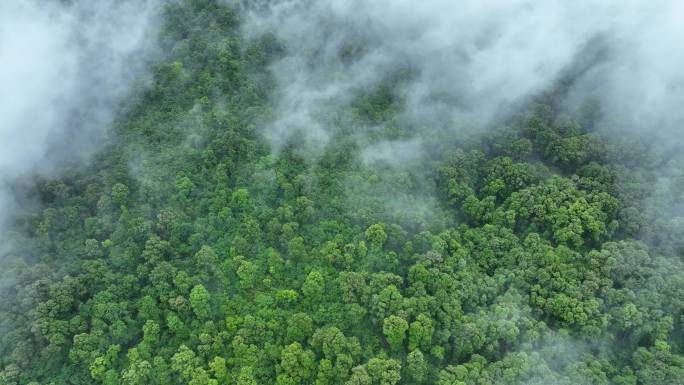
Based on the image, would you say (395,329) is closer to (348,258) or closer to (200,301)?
(348,258)

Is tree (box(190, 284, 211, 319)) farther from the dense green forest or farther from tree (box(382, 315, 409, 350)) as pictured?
tree (box(382, 315, 409, 350))

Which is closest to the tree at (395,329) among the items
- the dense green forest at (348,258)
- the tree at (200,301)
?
the dense green forest at (348,258)

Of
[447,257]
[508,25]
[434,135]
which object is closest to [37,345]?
Result: [447,257]

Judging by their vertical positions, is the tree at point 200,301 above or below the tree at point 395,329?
above

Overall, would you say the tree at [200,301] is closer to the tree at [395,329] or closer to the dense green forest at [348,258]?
the dense green forest at [348,258]

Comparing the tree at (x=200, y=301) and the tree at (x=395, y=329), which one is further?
the tree at (x=200, y=301)

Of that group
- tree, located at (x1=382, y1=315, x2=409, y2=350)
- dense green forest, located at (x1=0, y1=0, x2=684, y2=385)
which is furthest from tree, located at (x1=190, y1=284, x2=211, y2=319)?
tree, located at (x1=382, y1=315, x2=409, y2=350)

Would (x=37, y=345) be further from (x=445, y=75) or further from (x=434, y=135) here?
(x=445, y=75)

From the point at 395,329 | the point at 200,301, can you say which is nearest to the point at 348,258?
the point at 395,329
